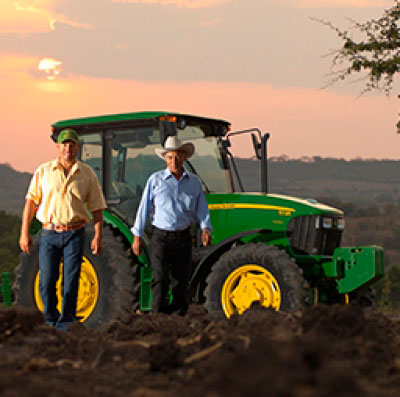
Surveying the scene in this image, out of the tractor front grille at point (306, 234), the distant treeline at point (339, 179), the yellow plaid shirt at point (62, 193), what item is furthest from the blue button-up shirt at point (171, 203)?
the distant treeline at point (339, 179)

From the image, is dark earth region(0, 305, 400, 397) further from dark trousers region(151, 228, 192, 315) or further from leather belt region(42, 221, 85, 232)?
leather belt region(42, 221, 85, 232)

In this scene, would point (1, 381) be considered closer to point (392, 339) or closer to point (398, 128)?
point (392, 339)

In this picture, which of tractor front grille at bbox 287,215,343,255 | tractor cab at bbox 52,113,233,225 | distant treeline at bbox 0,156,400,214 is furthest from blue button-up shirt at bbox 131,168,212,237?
distant treeline at bbox 0,156,400,214

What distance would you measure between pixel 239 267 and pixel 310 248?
1.14 metres

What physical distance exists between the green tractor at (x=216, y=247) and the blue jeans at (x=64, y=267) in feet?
4.85

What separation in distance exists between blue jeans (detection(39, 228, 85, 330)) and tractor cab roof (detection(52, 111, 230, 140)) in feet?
7.81

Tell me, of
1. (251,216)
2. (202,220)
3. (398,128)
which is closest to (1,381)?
(202,220)

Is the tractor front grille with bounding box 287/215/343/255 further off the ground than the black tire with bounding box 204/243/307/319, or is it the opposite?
the tractor front grille with bounding box 287/215/343/255

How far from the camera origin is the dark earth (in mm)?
3857

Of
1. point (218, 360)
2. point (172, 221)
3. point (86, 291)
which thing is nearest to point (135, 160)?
point (86, 291)

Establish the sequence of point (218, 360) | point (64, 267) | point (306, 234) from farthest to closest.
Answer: point (306, 234) < point (64, 267) < point (218, 360)

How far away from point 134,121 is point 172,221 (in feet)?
7.34

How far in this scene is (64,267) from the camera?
8.05m

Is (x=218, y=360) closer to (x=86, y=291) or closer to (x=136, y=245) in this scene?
(x=136, y=245)
